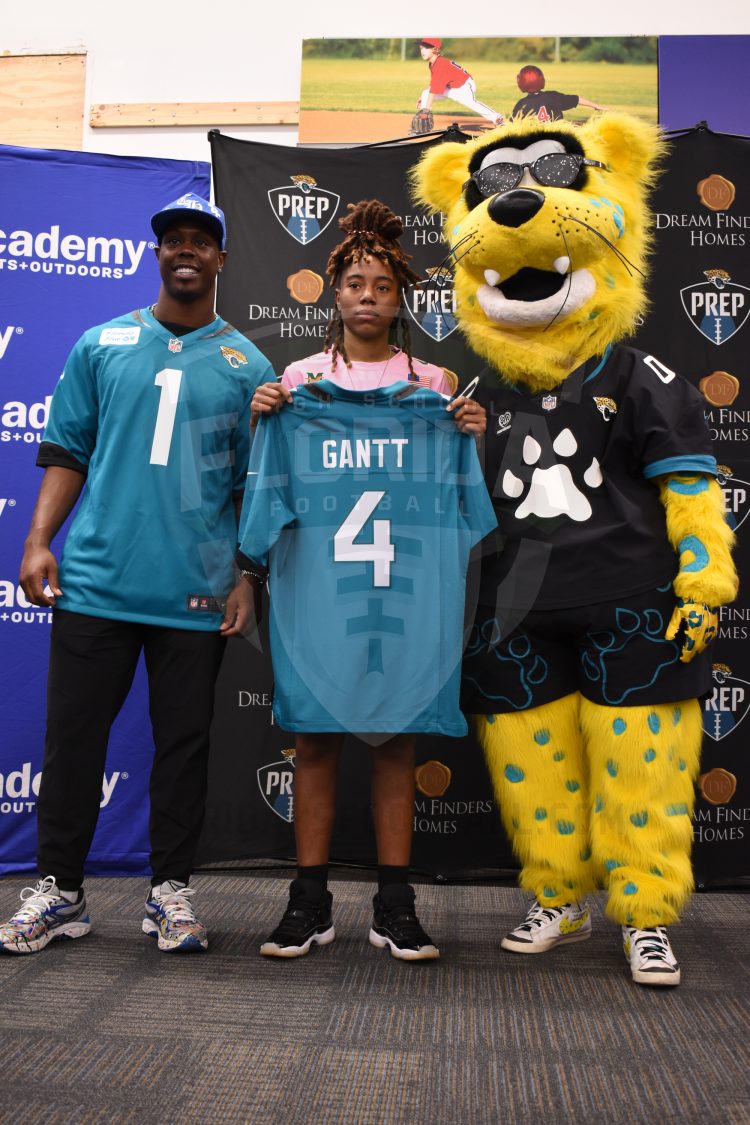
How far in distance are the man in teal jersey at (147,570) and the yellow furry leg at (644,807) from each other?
2.64ft

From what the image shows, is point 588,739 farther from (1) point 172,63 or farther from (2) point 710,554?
(1) point 172,63

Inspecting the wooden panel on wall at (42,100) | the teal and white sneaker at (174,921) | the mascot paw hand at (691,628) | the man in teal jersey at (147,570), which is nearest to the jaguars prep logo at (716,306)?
the mascot paw hand at (691,628)

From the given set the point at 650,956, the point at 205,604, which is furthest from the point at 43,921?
the point at 650,956

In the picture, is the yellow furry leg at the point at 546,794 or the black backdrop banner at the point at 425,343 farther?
the black backdrop banner at the point at 425,343

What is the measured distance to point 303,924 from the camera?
6.15 feet

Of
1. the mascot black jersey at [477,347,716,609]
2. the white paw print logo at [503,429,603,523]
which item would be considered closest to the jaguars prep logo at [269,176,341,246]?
the mascot black jersey at [477,347,716,609]

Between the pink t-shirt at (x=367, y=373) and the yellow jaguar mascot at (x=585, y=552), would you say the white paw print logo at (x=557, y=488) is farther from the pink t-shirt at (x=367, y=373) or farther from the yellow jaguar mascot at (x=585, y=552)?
the pink t-shirt at (x=367, y=373)

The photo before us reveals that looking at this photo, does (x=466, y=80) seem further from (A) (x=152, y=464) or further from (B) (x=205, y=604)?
(B) (x=205, y=604)

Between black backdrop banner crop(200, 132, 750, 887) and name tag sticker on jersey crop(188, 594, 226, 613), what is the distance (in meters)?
0.65

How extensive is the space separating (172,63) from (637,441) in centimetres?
308

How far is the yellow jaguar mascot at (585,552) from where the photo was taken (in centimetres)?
183

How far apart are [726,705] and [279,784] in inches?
49.8

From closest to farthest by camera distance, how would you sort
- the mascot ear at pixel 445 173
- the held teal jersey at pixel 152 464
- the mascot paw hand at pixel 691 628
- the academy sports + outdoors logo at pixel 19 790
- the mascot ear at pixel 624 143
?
the mascot paw hand at pixel 691 628 → the held teal jersey at pixel 152 464 → the mascot ear at pixel 624 143 → the mascot ear at pixel 445 173 → the academy sports + outdoors logo at pixel 19 790

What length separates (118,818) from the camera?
8.53 feet
